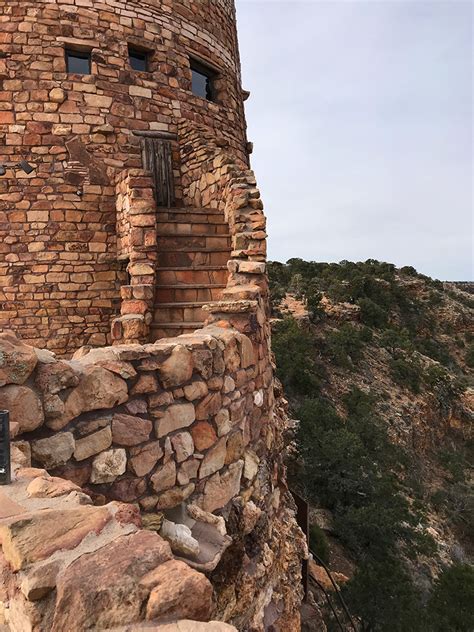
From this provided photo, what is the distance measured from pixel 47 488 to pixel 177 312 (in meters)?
3.15

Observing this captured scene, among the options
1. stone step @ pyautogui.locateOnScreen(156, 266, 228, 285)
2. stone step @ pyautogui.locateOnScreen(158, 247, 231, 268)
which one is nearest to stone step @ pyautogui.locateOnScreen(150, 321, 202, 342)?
stone step @ pyautogui.locateOnScreen(156, 266, 228, 285)

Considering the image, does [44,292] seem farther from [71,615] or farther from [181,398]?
[71,615]

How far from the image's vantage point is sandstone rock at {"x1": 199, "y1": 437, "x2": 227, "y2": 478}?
270 centimetres

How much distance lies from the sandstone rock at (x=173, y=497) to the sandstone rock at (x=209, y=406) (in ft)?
1.31

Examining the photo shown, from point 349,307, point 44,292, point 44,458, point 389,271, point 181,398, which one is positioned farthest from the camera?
point 389,271

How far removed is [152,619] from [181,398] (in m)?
1.37

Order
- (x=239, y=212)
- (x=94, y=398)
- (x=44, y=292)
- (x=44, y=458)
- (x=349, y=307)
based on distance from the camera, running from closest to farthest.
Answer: (x=44, y=458), (x=94, y=398), (x=239, y=212), (x=44, y=292), (x=349, y=307)

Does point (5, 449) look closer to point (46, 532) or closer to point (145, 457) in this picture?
point (46, 532)

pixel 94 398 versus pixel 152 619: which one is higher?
pixel 94 398

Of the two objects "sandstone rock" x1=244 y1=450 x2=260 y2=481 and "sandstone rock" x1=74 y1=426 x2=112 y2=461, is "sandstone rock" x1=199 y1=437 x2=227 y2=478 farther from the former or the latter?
"sandstone rock" x1=74 y1=426 x2=112 y2=461

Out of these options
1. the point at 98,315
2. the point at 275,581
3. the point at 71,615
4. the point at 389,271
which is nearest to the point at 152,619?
the point at 71,615

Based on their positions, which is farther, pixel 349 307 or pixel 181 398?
pixel 349 307

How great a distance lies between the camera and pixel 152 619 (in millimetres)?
1220

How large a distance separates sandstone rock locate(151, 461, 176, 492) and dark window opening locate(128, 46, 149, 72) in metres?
5.62
